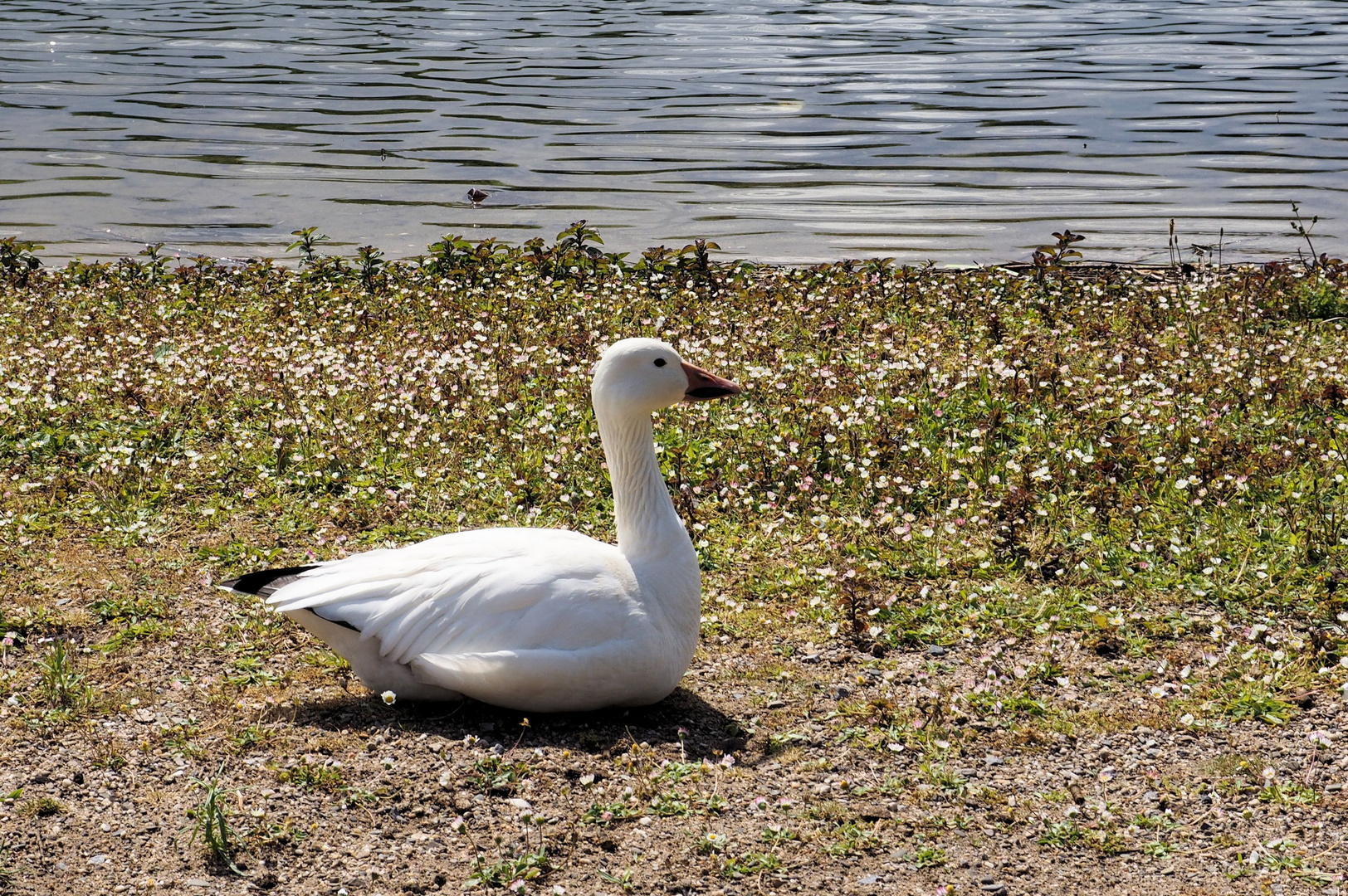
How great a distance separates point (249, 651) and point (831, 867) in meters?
2.94

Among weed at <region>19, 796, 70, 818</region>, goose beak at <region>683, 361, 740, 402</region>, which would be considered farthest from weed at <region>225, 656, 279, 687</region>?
goose beak at <region>683, 361, 740, 402</region>

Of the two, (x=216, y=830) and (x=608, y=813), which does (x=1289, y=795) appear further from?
(x=216, y=830)

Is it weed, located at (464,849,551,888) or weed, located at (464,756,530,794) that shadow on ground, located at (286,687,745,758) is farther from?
weed, located at (464,849,551,888)

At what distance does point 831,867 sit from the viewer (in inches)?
166

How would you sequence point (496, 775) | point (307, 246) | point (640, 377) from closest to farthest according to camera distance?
point (496, 775), point (640, 377), point (307, 246)

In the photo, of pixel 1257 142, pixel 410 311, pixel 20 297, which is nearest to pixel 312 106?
pixel 20 297

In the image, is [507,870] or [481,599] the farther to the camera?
[481,599]

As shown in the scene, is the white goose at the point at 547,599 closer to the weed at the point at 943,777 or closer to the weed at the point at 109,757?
the weed at the point at 109,757

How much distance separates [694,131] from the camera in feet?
64.8

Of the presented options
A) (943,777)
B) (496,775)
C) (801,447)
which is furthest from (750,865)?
(801,447)

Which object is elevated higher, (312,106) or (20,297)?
(312,106)

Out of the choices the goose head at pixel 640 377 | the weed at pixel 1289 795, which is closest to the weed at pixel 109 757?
the goose head at pixel 640 377

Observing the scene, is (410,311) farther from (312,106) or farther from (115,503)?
(312,106)

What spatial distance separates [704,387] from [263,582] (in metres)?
1.96
